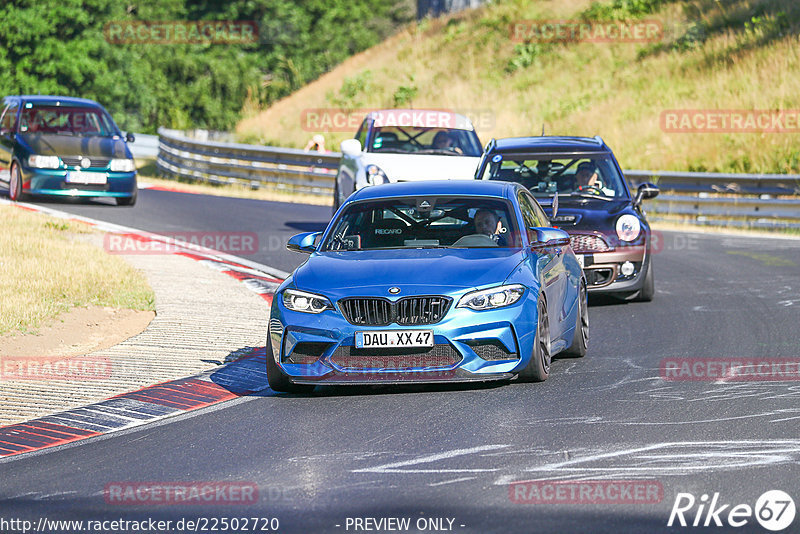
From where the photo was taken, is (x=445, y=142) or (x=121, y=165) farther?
(x=121, y=165)

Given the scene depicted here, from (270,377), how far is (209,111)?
4484cm

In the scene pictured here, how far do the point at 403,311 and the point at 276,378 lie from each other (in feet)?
3.50

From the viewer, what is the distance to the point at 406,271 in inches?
359

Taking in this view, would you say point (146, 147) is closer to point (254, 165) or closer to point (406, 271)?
point (254, 165)

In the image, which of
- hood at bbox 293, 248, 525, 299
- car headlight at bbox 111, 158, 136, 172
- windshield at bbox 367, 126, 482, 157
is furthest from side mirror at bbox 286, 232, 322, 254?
car headlight at bbox 111, 158, 136, 172

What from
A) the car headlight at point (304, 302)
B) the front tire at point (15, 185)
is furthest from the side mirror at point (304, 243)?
the front tire at point (15, 185)

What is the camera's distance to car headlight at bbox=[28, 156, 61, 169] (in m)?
23.6

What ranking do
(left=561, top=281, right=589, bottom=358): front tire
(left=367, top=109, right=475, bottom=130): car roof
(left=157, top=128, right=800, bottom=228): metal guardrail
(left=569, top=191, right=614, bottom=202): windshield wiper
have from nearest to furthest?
(left=561, top=281, right=589, bottom=358): front tire
(left=569, top=191, right=614, bottom=202): windshield wiper
(left=367, top=109, right=475, bottom=130): car roof
(left=157, top=128, right=800, bottom=228): metal guardrail

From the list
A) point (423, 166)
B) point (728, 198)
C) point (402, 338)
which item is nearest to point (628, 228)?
point (423, 166)

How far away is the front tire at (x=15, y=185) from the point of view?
24.0 metres

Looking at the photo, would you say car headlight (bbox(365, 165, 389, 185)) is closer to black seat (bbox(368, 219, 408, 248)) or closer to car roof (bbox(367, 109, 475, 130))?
car roof (bbox(367, 109, 475, 130))

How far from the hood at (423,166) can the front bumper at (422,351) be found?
9496 millimetres

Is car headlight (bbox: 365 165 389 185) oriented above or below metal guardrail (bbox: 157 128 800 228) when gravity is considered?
above

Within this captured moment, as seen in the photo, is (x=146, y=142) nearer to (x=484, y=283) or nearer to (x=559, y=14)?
(x=559, y=14)
